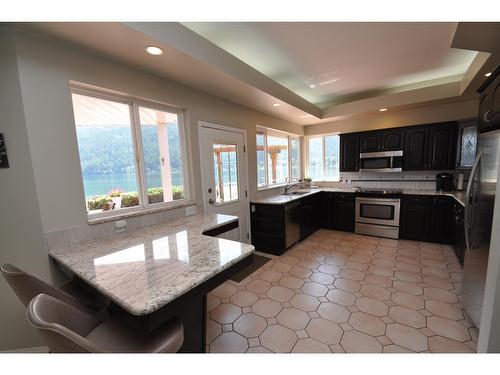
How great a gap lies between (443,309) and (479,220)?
97 centimetres

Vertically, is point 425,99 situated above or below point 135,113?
above

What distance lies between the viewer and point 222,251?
1.39 m

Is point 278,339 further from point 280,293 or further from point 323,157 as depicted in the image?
point 323,157

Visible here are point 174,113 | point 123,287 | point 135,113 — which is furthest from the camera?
point 174,113

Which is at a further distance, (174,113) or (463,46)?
(174,113)

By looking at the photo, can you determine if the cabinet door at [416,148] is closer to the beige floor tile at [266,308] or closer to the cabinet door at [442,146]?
the cabinet door at [442,146]

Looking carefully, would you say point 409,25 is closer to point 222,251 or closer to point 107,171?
point 222,251

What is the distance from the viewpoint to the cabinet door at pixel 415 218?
3504mm

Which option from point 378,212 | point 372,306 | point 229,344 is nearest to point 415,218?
point 378,212

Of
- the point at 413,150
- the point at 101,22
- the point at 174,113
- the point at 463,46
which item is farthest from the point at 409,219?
the point at 101,22

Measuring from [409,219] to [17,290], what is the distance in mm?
4791

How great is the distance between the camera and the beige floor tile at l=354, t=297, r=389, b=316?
1.98 meters

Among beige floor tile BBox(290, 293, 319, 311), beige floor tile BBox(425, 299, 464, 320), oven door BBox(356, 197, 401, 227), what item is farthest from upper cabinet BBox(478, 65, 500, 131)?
beige floor tile BBox(290, 293, 319, 311)

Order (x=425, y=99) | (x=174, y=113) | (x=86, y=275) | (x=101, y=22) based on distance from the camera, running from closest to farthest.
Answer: (x=86, y=275), (x=101, y=22), (x=174, y=113), (x=425, y=99)
